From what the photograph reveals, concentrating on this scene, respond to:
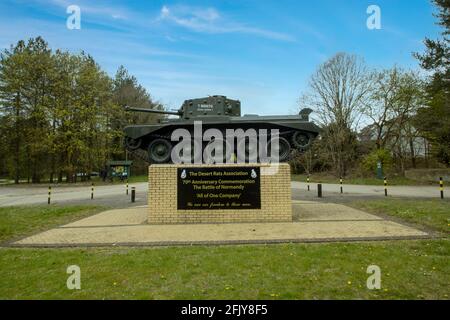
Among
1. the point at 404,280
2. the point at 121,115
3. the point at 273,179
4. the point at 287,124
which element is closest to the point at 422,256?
the point at 404,280

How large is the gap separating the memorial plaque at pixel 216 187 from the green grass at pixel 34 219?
3.75 m

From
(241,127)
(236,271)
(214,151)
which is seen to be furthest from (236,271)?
(214,151)

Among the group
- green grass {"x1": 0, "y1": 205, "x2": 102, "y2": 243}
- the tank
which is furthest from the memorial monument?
green grass {"x1": 0, "y1": 205, "x2": 102, "y2": 243}

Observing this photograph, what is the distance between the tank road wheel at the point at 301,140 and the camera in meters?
12.1

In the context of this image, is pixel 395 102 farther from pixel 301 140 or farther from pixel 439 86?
pixel 301 140

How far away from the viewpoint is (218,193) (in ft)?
30.2

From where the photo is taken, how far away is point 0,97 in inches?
1328

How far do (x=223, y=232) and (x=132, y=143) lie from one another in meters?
6.77

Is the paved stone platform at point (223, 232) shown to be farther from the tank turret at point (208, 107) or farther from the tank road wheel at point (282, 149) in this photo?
the tank turret at point (208, 107)

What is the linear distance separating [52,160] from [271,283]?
127 feet

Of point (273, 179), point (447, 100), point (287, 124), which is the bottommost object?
point (273, 179)

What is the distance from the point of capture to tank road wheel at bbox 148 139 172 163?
41.1 feet

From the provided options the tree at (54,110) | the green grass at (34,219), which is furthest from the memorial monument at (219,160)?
the tree at (54,110)

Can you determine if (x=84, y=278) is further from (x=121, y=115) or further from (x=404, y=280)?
(x=121, y=115)
